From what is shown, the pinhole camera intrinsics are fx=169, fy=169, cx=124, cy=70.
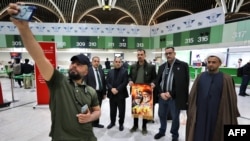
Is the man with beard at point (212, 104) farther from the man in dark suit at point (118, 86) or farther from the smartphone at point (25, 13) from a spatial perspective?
the smartphone at point (25, 13)

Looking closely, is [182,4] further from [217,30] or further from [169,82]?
[169,82]

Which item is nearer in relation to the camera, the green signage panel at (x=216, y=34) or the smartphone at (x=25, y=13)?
the smartphone at (x=25, y=13)

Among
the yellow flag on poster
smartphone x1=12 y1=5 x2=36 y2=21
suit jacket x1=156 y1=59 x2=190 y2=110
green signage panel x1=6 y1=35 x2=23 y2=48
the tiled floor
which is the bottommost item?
the tiled floor

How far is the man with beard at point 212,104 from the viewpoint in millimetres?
2266

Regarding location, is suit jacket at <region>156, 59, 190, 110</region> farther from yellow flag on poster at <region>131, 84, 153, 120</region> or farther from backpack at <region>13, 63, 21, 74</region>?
backpack at <region>13, 63, 21, 74</region>

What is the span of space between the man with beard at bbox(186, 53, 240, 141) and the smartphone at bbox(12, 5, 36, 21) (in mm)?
2238

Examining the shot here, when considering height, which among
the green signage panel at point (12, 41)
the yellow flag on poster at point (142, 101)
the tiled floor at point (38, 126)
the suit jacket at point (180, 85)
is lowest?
the tiled floor at point (38, 126)

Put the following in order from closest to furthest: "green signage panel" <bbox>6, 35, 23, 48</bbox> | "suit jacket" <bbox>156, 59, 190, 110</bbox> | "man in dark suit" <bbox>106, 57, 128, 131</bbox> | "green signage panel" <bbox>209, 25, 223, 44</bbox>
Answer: "suit jacket" <bbox>156, 59, 190, 110</bbox> → "man in dark suit" <bbox>106, 57, 128, 131</bbox> → "green signage panel" <bbox>209, 25, 223, 44</bbox> → "green signage panel" <bbox>6, 35, 23, 48</bbox>

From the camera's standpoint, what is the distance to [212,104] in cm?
233

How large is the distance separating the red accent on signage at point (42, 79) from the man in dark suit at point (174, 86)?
3.59 m

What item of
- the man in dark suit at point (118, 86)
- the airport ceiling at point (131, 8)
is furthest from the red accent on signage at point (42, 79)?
the airport ceiling at point (131, 8)

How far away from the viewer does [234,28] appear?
747cm

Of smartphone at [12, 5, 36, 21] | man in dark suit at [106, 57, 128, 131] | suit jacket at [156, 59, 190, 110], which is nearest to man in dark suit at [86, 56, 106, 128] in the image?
man in dark suit at [106, 57, 128, 131]

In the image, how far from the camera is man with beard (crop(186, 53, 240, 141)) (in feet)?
7.43
